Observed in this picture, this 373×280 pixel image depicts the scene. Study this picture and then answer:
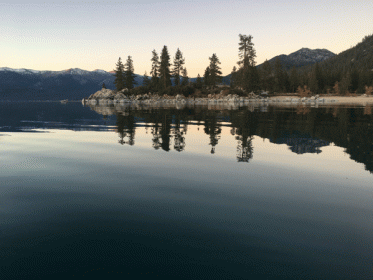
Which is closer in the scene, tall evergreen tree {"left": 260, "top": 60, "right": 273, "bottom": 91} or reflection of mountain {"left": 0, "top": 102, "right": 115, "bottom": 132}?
reflection of mountain {"left": 0, "top": 102, "right": 115, "bottom": 132}

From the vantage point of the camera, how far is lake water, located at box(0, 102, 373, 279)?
394 centimetres

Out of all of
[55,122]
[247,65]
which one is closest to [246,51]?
[247,65]

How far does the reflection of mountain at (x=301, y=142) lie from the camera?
12.9 meters

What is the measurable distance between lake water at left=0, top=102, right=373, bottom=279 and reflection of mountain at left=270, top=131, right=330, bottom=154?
3.08ft

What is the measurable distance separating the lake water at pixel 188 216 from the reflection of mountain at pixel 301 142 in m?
0.94

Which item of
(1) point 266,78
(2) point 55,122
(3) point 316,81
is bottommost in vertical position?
(2) point 55,122

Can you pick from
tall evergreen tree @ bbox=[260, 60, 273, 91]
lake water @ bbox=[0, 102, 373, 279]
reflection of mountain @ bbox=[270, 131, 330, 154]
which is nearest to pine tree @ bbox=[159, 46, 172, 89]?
tall evergreen tree @ bbox=[260, 60, 273, 91]

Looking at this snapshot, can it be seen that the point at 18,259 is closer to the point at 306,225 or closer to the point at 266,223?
the point at 266,223

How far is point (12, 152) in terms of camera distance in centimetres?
1291

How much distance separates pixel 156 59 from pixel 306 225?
4871 inches

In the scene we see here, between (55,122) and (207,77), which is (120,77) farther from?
(55,122)

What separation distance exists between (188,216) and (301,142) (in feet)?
36.6

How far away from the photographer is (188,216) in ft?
18.6

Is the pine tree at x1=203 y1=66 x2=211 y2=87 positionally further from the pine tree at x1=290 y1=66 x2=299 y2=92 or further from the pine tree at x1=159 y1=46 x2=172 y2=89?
the pine tree at x1=290 y1=66 x2=299 y2=92
